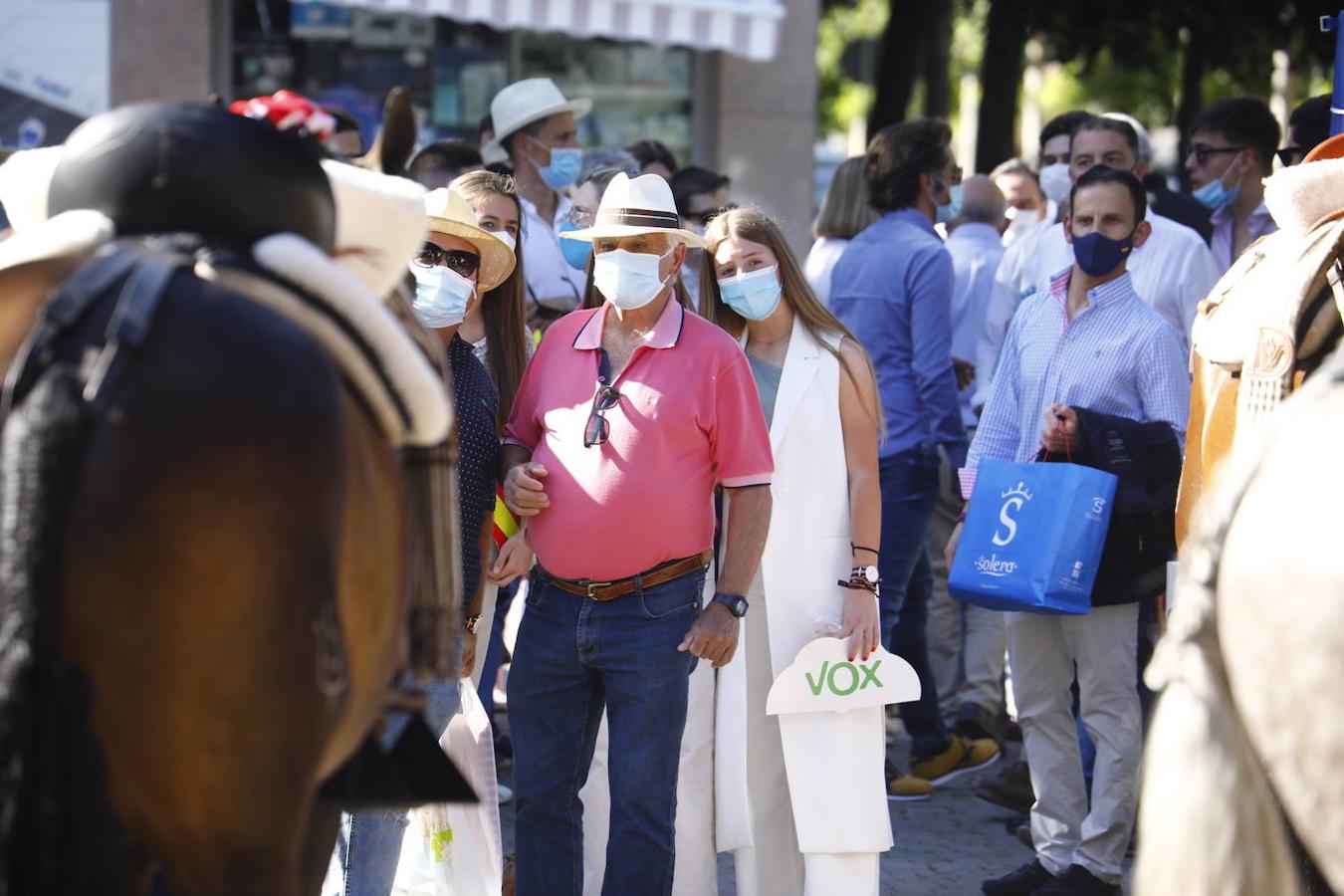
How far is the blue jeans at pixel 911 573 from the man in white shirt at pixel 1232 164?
6.51 feet

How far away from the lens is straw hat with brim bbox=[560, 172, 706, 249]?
4.55m

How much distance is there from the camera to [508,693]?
4.49m

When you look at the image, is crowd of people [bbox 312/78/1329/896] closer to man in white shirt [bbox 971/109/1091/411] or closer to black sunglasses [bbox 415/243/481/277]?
black sunglasses [bbox 415/243/481/277]

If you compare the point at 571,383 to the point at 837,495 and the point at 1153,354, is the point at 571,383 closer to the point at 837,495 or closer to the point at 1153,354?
the point at 837,495

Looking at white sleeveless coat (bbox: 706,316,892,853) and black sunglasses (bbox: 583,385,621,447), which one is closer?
black sunglasses (bbox: 583,385,621,447)

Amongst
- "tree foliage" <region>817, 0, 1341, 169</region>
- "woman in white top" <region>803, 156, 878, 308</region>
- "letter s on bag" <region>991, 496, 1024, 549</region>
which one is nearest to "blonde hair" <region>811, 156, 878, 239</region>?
"woman in white top" <region>803, 156, 878, 308</region>

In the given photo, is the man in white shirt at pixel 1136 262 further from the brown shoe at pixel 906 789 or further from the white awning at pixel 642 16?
the white awning at pixel 642 16

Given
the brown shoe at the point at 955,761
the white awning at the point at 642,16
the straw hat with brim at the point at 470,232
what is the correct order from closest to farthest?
1. the straw hat with brim at the point at 470,232
2. the brown shoe at the point at 955,761
3. the white awning at the point at 642,16

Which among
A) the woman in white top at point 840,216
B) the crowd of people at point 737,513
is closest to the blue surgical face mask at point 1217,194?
the crowd of people at point 737,513

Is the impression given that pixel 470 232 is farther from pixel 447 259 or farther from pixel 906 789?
pixel 906 789

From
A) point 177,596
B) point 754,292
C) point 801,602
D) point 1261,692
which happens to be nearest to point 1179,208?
point 754,292

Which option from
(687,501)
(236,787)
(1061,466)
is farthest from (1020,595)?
(236,787)

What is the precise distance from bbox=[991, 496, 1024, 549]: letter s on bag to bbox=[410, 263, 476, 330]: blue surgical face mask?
176 centimetres

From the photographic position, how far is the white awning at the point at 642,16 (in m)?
9.17
